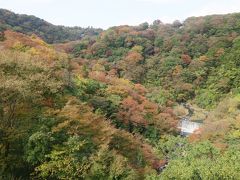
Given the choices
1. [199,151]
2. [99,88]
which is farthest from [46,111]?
[99,88]

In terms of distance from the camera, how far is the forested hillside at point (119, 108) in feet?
55.4

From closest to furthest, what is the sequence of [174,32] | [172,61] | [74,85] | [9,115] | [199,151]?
[9,115] → [199,151] → [74,85] → [172,61] → [174,32]

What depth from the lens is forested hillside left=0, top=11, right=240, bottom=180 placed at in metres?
16.9

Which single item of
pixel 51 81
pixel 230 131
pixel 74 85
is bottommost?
pixel 230 131

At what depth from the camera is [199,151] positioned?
22.3 m

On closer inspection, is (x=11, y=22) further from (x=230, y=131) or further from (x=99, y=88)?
(x=230, y=131)

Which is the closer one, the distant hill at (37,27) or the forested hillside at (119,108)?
the forested hillside at (119,108)

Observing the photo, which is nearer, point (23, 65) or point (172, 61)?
point (23, 65)

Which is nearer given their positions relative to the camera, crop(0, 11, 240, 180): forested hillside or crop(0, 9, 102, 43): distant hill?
crop(0, 11, 240, 180): forested hillside

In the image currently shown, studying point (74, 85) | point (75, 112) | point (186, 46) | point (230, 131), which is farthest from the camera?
point (186, 46)

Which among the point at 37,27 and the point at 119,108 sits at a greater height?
the point at 119,108

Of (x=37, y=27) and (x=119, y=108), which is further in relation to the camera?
(x=37, y=27)

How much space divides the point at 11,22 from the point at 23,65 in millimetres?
58217

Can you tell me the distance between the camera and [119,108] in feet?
109
